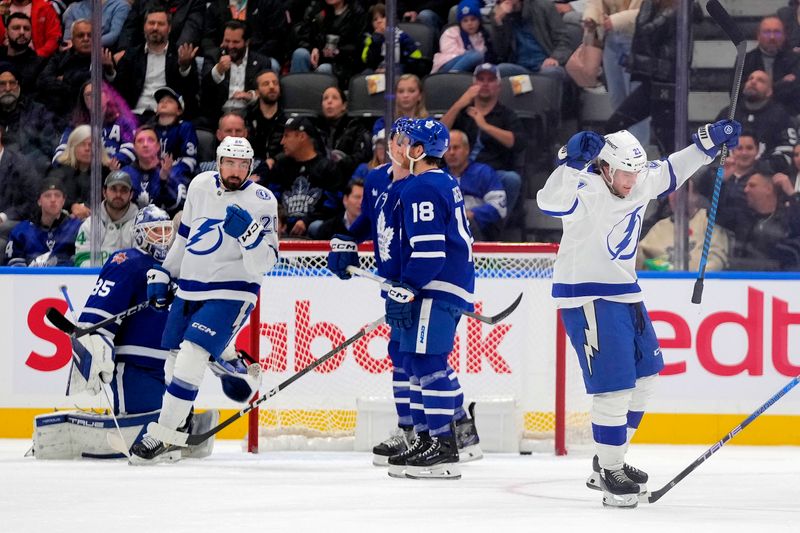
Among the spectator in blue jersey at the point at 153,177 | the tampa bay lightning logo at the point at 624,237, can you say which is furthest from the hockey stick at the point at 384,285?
the spectator in blue jersey at the point at 153,177

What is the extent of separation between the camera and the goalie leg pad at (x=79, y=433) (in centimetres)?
528

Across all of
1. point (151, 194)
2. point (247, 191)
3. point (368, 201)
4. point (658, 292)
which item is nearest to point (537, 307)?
point (658, 292)

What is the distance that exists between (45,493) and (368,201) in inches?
63.5

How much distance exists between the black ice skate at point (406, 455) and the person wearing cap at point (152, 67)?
2484 mm

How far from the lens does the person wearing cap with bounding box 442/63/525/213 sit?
643cm

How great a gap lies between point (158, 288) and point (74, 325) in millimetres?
379

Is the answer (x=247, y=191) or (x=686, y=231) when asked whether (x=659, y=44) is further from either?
(x=247, y=191)

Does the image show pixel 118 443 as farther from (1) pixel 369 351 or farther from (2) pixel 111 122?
(2) pixel 111 122

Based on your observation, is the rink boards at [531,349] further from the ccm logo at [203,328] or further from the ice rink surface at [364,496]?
the ccm logo at [203,328]

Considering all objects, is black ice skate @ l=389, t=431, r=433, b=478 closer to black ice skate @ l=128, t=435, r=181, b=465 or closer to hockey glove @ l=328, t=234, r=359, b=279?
hockey glove @ l=328, t=234, r=359, b=279

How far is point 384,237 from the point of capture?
496 cm

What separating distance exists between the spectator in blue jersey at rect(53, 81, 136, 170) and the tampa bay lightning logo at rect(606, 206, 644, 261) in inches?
120

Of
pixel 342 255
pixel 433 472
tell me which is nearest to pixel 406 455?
pixel 433 472

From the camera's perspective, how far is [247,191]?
17.0 ft
